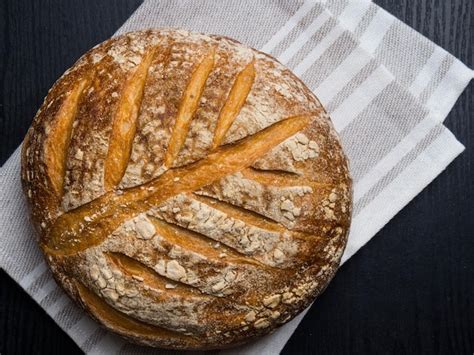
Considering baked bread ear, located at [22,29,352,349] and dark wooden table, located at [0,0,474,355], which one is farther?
dark wooden table, located at [0,0,474,355]

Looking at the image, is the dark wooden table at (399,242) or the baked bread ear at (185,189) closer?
the baked bread ear at (185,189)

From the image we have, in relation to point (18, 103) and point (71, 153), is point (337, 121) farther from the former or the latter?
point (18, 103)

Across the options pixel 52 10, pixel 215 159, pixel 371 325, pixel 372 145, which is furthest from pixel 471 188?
pixel 52 10

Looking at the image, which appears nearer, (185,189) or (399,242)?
(185,189)
